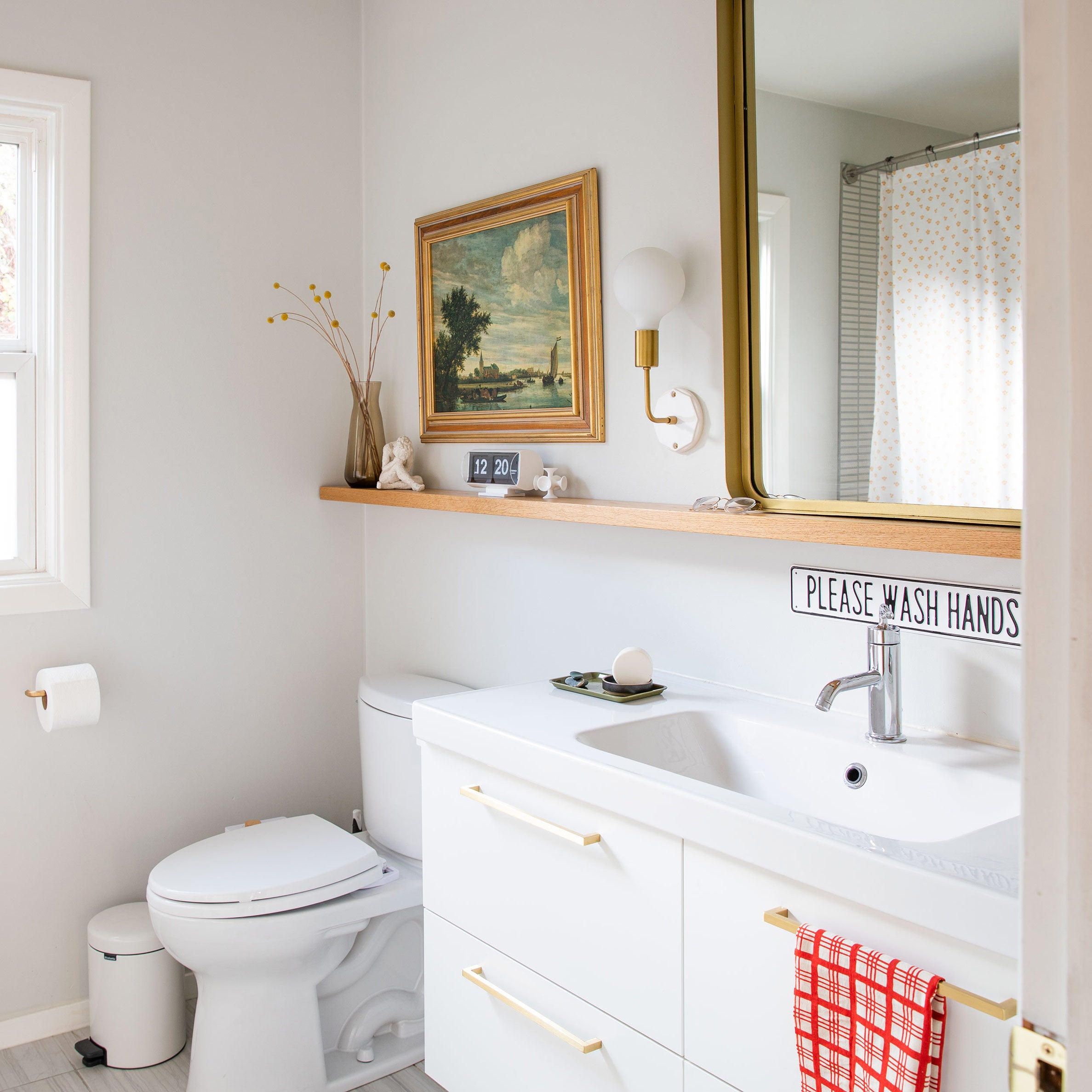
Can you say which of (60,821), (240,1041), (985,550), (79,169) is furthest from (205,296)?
(985,550)

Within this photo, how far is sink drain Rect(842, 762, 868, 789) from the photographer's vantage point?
137 centimetres

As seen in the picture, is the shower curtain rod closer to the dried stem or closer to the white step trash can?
the dried stem

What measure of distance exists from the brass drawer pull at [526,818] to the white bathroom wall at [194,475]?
118cm

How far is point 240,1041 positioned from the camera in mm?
1985

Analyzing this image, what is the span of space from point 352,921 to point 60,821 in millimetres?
764

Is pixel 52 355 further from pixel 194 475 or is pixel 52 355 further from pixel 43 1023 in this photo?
pixel 43 1023

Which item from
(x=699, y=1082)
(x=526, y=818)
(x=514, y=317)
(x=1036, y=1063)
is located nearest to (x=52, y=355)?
(x=514, y=317)

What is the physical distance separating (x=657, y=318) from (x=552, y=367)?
376 mm

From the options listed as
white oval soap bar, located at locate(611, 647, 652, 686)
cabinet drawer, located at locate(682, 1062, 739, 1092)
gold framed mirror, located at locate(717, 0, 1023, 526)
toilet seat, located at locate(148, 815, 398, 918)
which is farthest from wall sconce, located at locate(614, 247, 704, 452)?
toilet seat, located at locate(148, 815, 398, 918)

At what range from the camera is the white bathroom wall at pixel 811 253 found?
4.74 feet

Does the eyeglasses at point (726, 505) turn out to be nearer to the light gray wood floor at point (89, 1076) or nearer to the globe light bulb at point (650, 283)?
the globe light bulb at point (650, 283)

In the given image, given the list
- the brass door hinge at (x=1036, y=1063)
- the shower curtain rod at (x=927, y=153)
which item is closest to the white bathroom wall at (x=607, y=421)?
the shower curtain rod at (x=927, y=153)

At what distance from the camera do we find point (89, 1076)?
2146 mm

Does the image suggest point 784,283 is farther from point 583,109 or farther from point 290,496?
point 290,496
